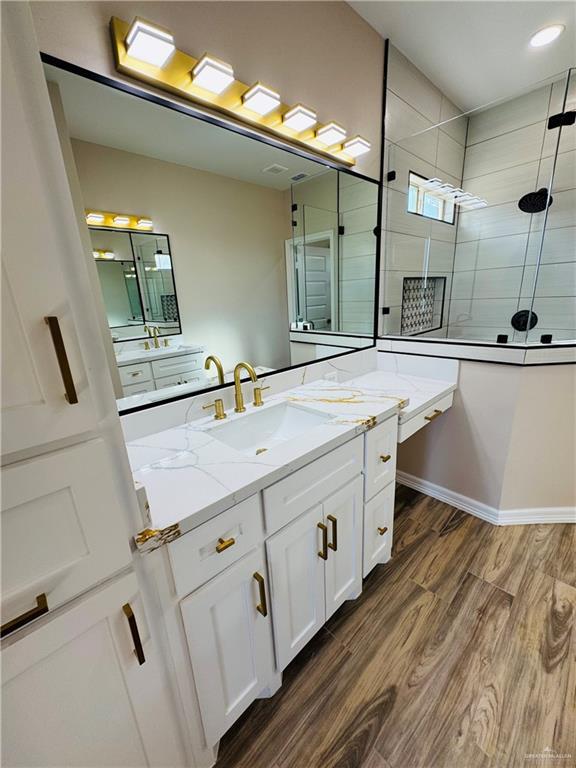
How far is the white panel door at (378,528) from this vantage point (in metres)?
1.38

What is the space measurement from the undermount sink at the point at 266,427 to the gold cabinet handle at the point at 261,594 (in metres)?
0.45

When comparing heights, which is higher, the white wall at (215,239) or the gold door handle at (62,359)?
the white wall at (215,239)

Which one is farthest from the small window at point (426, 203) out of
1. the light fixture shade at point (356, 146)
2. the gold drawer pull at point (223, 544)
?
the gold drawer pull at point (223, 544)

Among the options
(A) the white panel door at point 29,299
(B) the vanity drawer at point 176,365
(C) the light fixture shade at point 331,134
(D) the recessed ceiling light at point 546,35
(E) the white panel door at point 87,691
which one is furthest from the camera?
(D) the recessed ceiling light at point 546,35

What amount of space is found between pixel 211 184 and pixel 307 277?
0.69 meters

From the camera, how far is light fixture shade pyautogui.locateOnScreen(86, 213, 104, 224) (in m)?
0.99

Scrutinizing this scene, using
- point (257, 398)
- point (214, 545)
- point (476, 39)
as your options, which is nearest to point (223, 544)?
point (214, 545)

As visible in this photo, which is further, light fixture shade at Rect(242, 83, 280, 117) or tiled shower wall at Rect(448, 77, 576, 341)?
tiled shower wall at Rect(448, 77, 576, 341)

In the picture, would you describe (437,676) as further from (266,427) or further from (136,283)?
(136,283)

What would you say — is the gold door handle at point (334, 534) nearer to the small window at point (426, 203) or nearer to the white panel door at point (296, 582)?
the white panel door at point (296, 582)

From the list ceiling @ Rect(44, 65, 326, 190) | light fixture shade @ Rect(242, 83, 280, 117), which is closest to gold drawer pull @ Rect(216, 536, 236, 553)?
ceiling @ Rect(44, 65, 326, 190)

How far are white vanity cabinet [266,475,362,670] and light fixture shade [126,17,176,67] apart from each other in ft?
4.99

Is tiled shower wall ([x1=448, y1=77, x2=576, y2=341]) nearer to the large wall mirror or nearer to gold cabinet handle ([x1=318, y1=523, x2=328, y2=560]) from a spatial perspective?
the large wall mirror

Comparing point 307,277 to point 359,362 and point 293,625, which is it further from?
point 293,625
